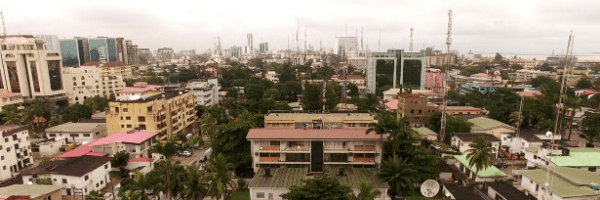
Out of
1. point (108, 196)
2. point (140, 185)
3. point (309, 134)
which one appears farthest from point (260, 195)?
point (108, 196)

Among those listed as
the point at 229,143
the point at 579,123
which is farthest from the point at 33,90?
the point at 579,123

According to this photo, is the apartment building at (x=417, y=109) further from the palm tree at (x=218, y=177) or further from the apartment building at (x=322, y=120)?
the palm tree at (x=218, y=177)

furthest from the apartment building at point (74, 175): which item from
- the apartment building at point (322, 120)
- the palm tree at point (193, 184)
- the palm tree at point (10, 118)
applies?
the palm tree at point (10, 118)

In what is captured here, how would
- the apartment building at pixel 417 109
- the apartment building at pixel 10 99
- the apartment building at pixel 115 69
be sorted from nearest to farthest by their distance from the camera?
the apartment building at pixel 417 109 → the apartment building at pixel 10 99 → the apartment building at pixel 115 69

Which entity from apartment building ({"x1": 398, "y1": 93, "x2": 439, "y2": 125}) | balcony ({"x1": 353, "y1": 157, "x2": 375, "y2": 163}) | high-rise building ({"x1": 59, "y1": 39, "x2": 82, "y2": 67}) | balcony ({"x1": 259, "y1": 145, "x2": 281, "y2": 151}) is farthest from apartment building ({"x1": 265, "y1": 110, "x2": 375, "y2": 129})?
high-rise building ({"x1": 59, "y1": 39, "x2": 82, "y2": 67})

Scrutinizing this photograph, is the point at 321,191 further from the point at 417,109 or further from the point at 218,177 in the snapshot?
the point at 417,109
